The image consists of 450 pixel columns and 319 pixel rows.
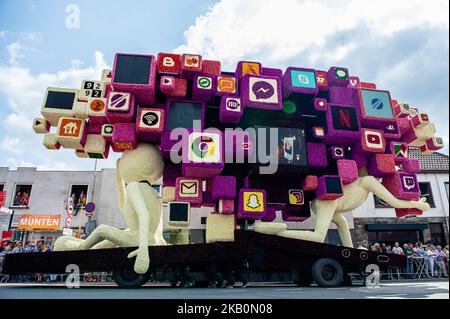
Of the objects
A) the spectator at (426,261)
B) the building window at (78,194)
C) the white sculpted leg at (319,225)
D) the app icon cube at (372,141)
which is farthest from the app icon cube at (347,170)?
the building window at (78,194)

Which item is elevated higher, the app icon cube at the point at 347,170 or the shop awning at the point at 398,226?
the shop awning at the point at 398,226

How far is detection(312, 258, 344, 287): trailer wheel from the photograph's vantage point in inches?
223

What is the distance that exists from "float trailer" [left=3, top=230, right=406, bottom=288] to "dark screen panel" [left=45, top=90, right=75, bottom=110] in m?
2.84

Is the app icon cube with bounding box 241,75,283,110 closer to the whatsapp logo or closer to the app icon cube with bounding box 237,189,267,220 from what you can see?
the whatsapp logo

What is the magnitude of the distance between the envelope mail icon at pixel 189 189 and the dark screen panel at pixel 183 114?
1.08 m

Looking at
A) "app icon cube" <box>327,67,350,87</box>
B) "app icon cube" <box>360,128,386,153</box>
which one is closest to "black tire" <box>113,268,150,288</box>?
"app icon cube" <box>360,128,386,153</box>

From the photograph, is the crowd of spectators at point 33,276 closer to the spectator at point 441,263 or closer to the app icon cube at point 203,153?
the app icon cube at point 203,153

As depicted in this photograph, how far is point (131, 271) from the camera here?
561 cm

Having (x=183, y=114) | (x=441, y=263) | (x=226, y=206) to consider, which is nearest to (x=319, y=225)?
(x=226, y=206)

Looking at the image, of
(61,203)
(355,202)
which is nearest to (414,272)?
(355,202)

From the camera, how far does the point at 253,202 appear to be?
20.2ft

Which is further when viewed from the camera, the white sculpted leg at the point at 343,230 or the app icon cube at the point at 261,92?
the white sculpted leg at the point at 343,230

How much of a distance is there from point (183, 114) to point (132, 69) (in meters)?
1.30

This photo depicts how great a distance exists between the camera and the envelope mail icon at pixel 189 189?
6.10 meters
